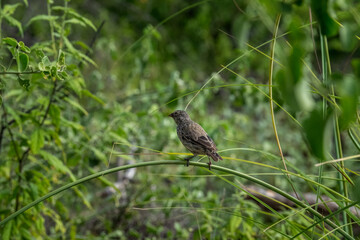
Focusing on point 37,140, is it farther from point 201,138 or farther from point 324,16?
point 324,16

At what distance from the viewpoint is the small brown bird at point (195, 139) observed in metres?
2.60

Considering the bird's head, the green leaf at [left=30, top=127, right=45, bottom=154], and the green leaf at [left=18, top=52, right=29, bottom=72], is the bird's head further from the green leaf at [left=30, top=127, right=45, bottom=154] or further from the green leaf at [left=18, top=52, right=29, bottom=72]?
the green leaf at [left=18, top=52, right=29, bottom=72]

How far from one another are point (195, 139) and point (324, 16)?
5.89 ft

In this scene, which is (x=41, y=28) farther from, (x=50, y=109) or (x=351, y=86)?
(x=351, y=86)

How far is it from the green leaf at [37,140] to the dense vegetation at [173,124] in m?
0.02

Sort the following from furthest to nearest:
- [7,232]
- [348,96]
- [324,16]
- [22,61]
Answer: [7,232] → [22,61] → [324,16] → [348,96]

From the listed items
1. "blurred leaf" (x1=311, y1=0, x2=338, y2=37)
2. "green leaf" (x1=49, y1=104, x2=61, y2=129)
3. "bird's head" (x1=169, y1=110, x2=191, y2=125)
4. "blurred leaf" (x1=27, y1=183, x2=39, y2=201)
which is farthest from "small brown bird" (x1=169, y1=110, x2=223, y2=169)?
"blurred leaf" (x1=311, y1=0, x2=338, y2=37)

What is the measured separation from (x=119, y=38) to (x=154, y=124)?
12.4 ft

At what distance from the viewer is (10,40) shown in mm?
1674

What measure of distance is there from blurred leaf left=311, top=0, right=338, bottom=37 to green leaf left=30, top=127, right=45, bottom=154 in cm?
188

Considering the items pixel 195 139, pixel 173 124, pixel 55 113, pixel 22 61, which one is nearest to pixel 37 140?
pixel 55 113

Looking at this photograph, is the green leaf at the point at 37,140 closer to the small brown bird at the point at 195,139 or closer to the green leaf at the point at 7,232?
the green leaf at the point at 7,232

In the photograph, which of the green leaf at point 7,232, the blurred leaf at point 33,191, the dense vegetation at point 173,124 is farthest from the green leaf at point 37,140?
the green leaf at point 7,232

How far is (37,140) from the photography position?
8.03 feet
